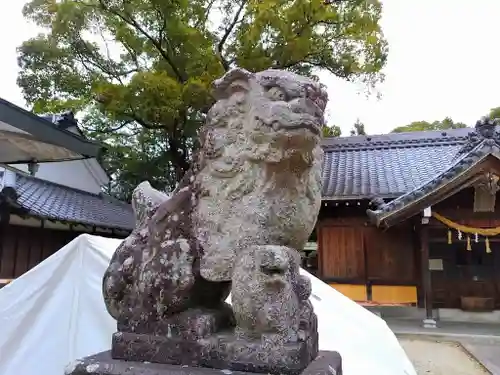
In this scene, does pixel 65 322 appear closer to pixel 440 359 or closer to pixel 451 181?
pixel 440 359

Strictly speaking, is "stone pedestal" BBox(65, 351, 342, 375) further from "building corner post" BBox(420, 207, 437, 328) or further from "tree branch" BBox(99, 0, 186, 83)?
"tree branch" BBox(99, 0, 186, 83)

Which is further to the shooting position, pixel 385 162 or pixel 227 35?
pixel 385 162

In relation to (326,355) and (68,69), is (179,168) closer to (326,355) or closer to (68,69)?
(68,69)

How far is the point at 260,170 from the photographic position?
6.65ft

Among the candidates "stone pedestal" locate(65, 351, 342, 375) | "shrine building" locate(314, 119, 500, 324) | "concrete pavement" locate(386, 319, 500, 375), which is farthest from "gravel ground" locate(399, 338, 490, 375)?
"stone pedestal" locate(65, 351, 342, 375)

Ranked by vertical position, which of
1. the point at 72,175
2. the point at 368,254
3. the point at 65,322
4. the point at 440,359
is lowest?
the point at 440,359

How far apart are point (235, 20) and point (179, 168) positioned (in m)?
4.90

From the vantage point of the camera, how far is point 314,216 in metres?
2.13

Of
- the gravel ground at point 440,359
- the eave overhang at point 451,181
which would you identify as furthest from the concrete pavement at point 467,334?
the eave overhang at point 451,181

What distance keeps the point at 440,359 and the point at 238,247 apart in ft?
22.3

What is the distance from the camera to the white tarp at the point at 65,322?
3299 mm

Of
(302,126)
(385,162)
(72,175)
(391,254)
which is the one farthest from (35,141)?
(72,175)

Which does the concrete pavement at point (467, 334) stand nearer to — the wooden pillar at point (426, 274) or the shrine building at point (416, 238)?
the wooden pillar at point (426, 274)

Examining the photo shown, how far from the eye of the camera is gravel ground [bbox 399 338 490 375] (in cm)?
659
